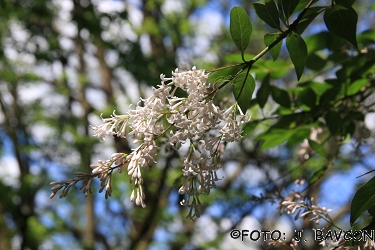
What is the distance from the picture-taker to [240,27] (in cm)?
67

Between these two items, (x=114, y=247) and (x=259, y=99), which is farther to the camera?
(x=114, y=247)

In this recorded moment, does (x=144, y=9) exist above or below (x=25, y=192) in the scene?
above

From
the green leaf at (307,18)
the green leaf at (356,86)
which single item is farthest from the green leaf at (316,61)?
the green leaf at (307,18)

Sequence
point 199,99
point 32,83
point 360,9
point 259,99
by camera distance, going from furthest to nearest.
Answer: point 360,9 < point 32,83 < point 259,99 < point 199,99

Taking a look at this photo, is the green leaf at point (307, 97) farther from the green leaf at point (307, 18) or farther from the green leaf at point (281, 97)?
the green leaf at point (307, 18)

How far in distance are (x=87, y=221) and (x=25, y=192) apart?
858 millimetres

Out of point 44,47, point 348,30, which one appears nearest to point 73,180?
point 348,30

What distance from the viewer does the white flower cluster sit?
61 centimetres

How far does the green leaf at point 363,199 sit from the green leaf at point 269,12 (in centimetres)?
28

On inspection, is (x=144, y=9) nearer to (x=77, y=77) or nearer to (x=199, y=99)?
(x=77, y=77)

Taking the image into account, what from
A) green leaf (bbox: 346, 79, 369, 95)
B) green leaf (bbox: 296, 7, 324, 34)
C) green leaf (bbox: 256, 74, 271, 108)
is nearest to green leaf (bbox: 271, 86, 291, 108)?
green leaf (bbox: 256, 74, 271, 108)

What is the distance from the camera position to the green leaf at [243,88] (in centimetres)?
66

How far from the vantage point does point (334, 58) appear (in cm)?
112

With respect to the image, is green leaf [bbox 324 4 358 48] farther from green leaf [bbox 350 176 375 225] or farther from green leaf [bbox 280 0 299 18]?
green leaf [bbox 350 176 375 225]
